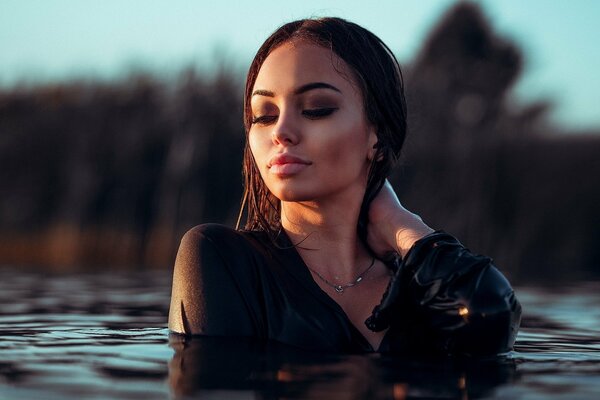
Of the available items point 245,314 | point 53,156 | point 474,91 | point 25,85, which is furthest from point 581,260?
point 474,91

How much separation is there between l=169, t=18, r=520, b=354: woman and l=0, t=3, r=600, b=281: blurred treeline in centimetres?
1195

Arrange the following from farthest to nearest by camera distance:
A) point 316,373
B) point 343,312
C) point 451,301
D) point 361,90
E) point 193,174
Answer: point 193,174, point 361,90, point 343,312, point 451,301, point 316,373

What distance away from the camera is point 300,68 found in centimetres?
393

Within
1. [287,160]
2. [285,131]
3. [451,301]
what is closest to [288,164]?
[287,160]

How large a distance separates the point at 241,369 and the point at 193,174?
16.4 metres

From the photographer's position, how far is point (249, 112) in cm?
416

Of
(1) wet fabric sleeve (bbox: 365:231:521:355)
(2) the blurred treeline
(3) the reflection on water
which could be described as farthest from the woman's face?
(2) the blurred treeline

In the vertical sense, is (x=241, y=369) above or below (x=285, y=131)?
below

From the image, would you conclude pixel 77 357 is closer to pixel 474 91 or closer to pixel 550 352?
pixel 550 352

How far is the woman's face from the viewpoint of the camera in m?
3.86

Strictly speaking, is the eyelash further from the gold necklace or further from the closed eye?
the gold necklace

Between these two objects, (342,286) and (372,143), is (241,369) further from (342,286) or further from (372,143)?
(372,143)

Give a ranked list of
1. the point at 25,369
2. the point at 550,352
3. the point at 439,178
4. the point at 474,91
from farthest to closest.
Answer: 1. the point at 474,91
2. the point at 439,178
3. the point at 550,352
4. the point at 25,369

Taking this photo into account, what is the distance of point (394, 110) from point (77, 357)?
1.54 m
